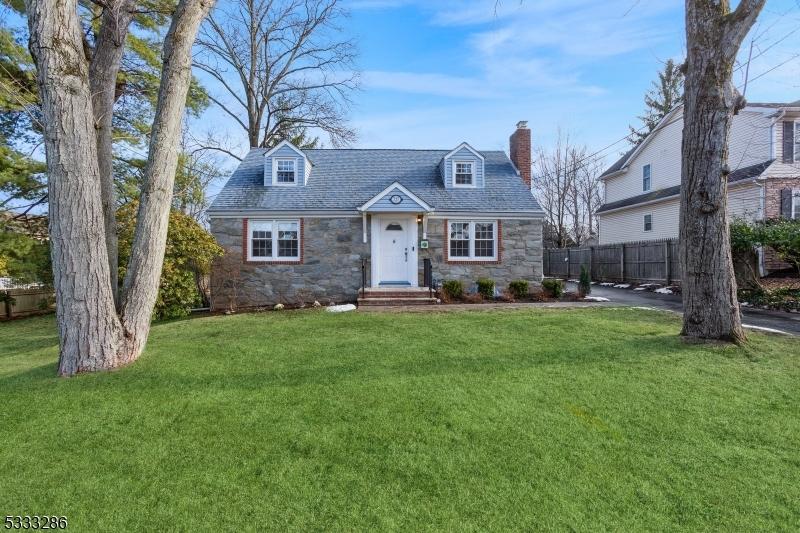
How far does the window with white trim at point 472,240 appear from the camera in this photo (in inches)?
496

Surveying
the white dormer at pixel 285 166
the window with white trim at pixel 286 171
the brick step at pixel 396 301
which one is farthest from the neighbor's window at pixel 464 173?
the window with white trim at pixel 286 171

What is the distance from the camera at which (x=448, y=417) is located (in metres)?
3.47

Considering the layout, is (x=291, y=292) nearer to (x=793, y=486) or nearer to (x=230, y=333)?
(x=230, y=333)

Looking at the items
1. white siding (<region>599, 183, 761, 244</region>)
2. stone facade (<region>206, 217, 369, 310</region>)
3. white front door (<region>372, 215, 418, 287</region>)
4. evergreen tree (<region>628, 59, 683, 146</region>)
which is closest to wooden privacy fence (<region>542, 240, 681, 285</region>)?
white siding (<region>599, 183, 761, 244</region>)

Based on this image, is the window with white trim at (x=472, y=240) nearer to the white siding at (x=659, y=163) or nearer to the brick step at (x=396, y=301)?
the brick step at (x=396, y=301)

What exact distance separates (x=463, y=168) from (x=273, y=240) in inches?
261

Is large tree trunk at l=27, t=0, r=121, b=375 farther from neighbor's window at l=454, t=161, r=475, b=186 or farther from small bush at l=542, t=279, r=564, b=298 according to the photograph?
small bush at l=542, t=279, r=564, b=298

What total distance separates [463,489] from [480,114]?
1793cm

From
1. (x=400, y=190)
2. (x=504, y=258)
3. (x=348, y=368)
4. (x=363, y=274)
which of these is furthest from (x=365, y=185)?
(x=348, y=368)

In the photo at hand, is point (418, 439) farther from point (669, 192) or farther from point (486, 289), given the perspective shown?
point (669, 192)

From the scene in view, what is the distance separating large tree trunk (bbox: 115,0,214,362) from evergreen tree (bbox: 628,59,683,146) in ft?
106

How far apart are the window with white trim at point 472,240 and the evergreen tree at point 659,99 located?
78.8 ft

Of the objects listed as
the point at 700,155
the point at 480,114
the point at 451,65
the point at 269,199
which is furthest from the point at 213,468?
the point at 480,114

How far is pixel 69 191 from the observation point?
4.84m
